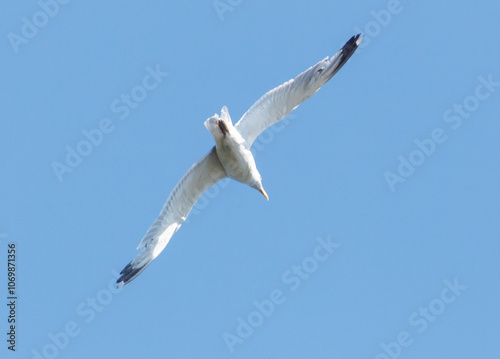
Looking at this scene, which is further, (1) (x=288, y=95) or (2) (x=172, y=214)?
(2) (x=172, y=214)

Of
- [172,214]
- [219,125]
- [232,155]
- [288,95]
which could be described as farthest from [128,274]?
[288,95]

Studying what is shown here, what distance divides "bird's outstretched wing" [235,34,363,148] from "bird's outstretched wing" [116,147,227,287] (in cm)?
89

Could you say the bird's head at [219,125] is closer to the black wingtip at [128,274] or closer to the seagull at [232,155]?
the seagull at [232,155]

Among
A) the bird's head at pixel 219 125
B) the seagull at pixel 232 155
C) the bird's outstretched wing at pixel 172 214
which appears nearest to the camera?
the bird's head at pixel 219 125

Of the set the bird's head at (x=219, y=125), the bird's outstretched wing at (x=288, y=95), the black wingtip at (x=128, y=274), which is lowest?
the black wingtip at (x=128, y=274)

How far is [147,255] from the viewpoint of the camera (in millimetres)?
18875

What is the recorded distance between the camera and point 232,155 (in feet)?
60.2

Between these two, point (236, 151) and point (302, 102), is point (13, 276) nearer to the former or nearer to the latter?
point (236, 151)

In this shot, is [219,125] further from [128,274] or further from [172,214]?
[128,274]

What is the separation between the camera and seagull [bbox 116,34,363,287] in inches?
723

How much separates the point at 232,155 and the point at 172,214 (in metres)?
1.72

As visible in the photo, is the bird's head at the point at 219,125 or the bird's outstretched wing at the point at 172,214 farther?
the bird's outstretched wing at the point at 172,214

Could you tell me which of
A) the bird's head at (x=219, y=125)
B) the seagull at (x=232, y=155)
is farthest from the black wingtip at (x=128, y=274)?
the bird's head at (x=219, y=125)

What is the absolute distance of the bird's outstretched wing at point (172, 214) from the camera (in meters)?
18.9
